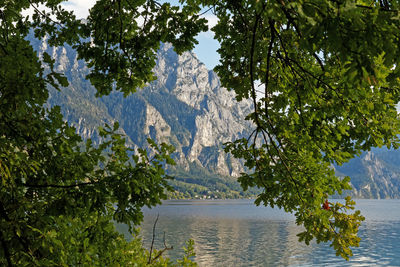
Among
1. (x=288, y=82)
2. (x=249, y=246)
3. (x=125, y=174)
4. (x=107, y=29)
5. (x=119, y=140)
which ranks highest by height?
(x=107, y=29)

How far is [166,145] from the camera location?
193 inches

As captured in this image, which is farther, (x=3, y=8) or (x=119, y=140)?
(x=3, y=8)

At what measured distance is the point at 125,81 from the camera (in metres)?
7.76

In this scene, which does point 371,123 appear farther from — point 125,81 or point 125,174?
point 125,81

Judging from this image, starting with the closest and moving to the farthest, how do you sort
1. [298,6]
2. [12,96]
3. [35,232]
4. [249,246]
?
[298,6]
[12,96]
[35,232]
[249,246]

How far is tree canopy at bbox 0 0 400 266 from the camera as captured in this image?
293cm

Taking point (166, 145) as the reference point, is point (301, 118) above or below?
above

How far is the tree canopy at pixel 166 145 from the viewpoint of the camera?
2.93 meters

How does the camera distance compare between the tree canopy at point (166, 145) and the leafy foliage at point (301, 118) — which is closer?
the tree canopy at point (166, 145)

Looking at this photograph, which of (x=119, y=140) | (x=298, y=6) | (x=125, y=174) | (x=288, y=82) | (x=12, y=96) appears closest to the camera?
(x=298, y=6)

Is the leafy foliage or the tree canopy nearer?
the tree canopy

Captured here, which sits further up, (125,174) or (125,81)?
(125,81)

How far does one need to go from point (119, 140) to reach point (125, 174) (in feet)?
3.45

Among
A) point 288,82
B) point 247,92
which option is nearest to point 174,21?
point 247,92
